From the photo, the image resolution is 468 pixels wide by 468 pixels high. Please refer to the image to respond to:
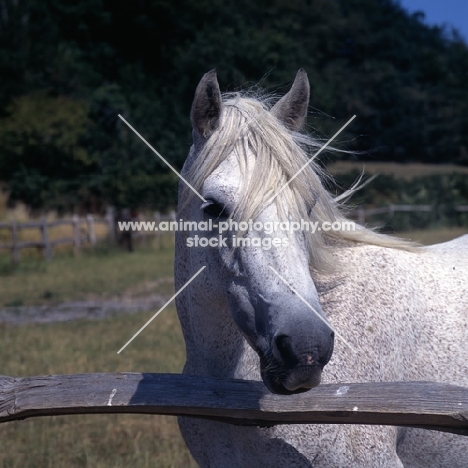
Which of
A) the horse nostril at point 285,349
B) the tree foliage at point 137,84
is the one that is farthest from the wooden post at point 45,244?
the horse nostril at point 285,349

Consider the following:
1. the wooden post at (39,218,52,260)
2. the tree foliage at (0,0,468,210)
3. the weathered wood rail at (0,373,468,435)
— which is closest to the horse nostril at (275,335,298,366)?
the weathered wood rail at (0,373,468,435)

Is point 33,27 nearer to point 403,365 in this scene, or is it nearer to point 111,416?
point 111,416

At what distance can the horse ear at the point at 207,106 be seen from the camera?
8.24ft

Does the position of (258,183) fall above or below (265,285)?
above

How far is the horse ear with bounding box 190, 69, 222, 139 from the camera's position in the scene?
2.51m

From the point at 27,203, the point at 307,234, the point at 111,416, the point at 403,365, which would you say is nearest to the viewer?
the point at 307,234

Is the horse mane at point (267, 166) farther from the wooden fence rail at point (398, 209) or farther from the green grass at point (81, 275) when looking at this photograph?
the wooden fence rail at point (398, 209)

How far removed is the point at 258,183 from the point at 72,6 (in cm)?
3649

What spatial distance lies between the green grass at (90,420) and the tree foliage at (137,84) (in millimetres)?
15432

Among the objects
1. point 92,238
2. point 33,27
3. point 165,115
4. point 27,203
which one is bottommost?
point 27,203

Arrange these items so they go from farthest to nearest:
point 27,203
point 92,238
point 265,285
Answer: point 27,203 < point 92,238 < point 265,285

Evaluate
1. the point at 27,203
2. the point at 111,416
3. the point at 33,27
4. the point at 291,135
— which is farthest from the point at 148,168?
the point at 291,135

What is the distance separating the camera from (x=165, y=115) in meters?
32.2

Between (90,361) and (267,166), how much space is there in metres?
5.00
